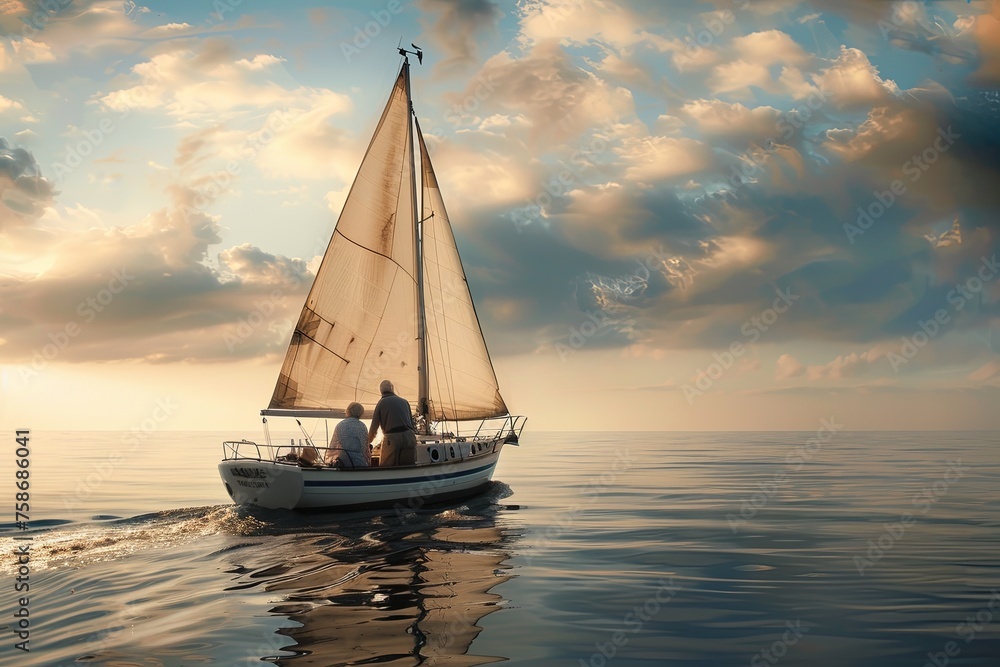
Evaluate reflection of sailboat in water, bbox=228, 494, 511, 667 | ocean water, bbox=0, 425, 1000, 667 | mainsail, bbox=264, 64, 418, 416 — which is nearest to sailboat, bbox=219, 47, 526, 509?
mainsail, bbox=264, 64, 418, 416

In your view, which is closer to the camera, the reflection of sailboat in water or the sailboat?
the reflection of sailboat in water

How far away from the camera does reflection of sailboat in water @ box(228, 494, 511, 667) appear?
8.51m

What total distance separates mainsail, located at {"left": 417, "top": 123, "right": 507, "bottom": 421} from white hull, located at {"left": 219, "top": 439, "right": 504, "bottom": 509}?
15.8 ft

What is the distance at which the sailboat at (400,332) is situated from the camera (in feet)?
81.5

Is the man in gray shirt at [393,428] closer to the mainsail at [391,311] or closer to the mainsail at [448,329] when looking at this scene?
the mainsail at [391,311]

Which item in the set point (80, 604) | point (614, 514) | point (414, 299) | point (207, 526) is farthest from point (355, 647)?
point (414, 299)

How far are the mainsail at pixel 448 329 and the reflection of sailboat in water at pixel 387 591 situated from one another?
10.0 m

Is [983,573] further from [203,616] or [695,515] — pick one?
[203,616]

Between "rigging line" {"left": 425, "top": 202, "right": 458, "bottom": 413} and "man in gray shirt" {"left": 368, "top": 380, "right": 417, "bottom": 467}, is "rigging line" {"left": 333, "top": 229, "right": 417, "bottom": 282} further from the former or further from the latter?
"man in gray shirt" {"left": 368, "top": 380, "right": 417, "bottom": 467}

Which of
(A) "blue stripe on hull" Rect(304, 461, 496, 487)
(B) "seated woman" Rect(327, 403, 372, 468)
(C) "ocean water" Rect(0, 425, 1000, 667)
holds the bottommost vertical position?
(C) "ocean water" Rect(0, 425, 1000, 667)

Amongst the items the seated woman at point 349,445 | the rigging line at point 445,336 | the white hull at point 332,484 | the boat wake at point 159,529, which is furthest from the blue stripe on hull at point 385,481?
the rigging line at point 445,336

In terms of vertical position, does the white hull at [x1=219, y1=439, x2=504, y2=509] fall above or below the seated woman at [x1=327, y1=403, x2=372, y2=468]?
below

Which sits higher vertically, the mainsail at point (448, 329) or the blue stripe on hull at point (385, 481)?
the mainsail at point (448, 329)

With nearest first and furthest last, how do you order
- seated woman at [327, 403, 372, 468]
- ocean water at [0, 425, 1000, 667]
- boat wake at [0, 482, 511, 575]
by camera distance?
ocean water at [0, 425, 1000, 667] < boat wake at [0, 482, 511, 575] < seated woman at [327, 403, 372, 468]
